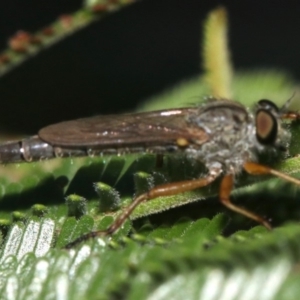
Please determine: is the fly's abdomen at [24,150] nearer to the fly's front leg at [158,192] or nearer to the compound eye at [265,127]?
the fly's front leg at [158,192]

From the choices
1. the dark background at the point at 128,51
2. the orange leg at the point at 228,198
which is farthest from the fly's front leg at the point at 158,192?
the dark background at the point at 128,51

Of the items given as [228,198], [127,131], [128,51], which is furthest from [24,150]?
[128,51]

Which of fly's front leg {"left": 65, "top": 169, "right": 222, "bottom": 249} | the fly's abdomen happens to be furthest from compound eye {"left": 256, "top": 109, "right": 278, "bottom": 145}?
the fly's abdomen

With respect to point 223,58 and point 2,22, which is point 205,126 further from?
point 2,22

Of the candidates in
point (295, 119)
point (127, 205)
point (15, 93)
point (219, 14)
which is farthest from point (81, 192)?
point (15, 93)

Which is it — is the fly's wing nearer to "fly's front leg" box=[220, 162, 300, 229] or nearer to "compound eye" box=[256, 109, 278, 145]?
"compound eye" box=[256, 109, 278, 145]

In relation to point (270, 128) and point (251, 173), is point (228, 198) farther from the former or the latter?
point (270, 128)
